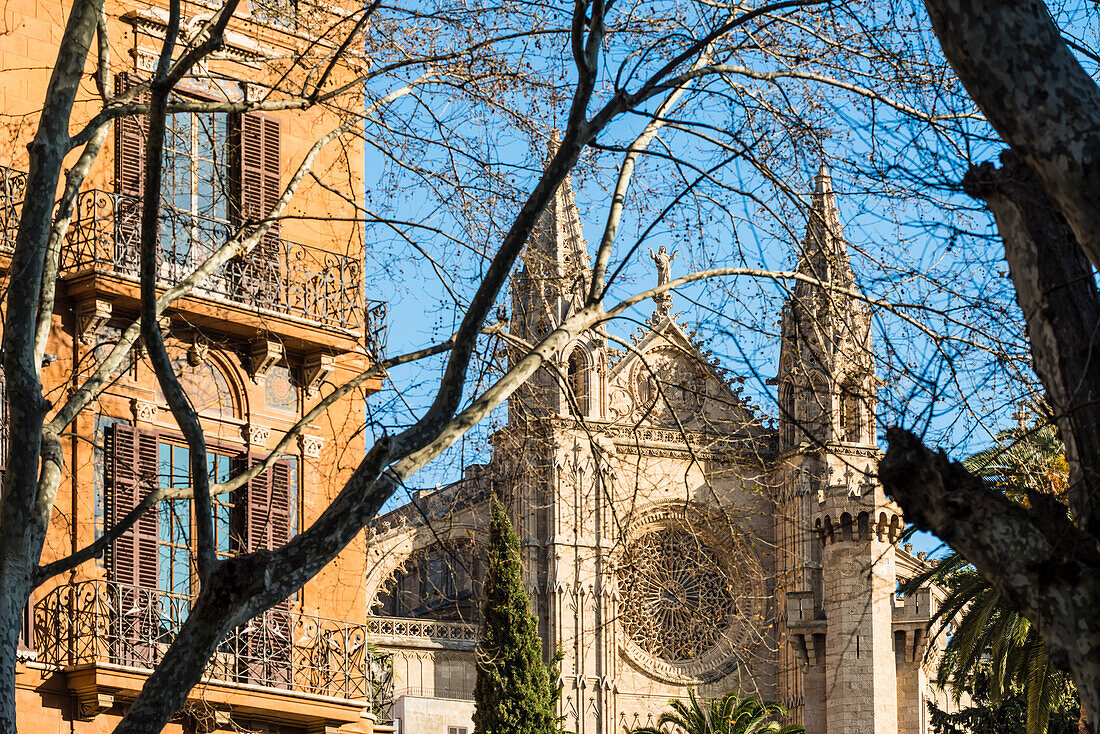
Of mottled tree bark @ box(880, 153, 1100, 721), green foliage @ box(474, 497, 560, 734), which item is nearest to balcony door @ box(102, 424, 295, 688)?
mottled tree bark @ box(880, 153, 1100, 721)

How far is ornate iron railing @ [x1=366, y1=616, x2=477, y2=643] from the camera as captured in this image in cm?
4884

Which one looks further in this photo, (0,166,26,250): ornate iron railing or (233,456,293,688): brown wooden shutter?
(233,456,293,688): brown wooden shutter

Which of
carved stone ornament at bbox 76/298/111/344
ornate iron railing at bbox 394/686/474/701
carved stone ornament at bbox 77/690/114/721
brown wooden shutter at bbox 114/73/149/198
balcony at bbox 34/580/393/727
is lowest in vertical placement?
ornate iron railing at bbox 394/686/474/701

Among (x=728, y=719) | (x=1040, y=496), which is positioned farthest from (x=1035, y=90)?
(x=728, y=719)

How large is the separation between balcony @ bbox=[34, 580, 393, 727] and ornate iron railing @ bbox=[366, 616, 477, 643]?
30.1 m

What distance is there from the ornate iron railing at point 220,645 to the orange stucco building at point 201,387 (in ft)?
0.07

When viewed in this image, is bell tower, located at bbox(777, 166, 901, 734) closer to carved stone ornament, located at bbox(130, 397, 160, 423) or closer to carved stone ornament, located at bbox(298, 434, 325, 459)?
carved stone ornament, located at bbox(298, 434, 325, 459)

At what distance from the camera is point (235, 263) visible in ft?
60.2

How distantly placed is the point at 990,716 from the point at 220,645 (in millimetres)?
31681

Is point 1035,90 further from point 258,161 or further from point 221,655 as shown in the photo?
point 258,161

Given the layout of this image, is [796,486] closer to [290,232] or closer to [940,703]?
[940,703]

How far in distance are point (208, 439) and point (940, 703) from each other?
37.0 metres

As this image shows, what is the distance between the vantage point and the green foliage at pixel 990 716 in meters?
38.5

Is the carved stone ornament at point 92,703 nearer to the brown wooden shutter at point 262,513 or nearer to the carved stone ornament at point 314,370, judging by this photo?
the brown wooden shutter at point 262,513
